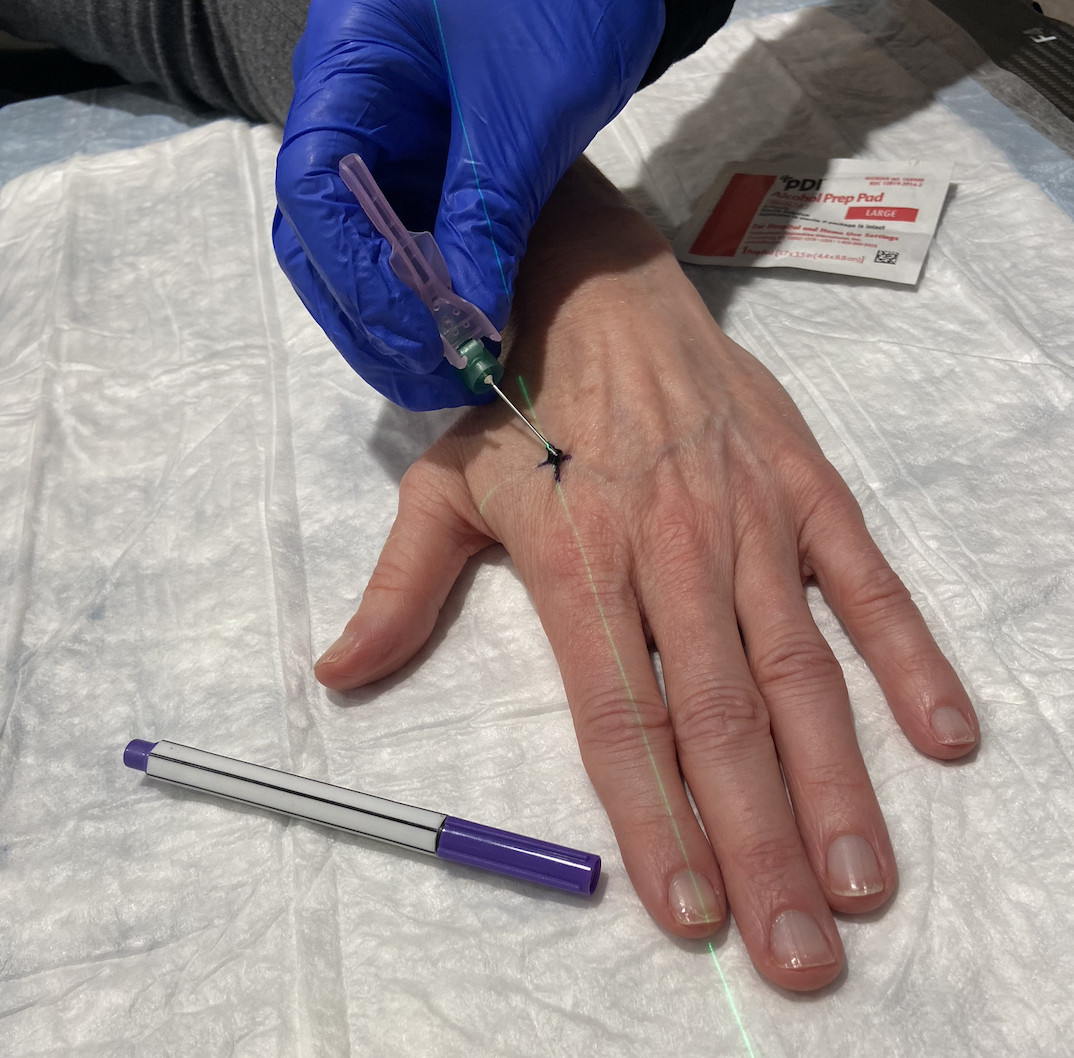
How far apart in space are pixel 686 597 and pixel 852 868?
287 mm

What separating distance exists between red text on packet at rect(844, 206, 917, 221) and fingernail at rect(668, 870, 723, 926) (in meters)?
0.99

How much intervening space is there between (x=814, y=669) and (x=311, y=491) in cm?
63

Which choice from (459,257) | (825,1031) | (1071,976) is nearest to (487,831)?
(825,1031)

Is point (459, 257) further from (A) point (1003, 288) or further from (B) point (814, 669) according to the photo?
(A) point (1003, 288)

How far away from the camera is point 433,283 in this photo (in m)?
0.92

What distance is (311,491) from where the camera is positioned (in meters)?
1.10

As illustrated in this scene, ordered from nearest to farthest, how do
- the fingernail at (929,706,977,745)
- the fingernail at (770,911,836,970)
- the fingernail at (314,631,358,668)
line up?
the fingernail at (770,911,836,970) < the fingernail at (929,706,977,745) < the fingernail at (314,631,358,668)

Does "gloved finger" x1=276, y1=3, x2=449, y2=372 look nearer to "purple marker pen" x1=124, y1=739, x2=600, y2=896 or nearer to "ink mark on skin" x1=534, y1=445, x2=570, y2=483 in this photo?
"ink mark on skin" x1=534, y1=445, x2=570, y2=483

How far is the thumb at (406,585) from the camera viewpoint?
878mm

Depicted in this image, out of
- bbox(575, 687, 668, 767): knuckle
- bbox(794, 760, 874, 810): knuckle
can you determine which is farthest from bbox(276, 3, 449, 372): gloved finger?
bbox(794, 760, 874, 810): knuckle

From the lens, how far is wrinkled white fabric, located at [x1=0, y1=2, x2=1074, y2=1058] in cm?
70

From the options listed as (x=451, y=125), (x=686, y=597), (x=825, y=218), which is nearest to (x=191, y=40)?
(x=451, y=125)

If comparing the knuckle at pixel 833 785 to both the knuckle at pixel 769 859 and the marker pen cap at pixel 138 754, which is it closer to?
the knuckle at pixel 769 859

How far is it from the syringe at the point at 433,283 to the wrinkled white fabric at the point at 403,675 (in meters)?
0.21
